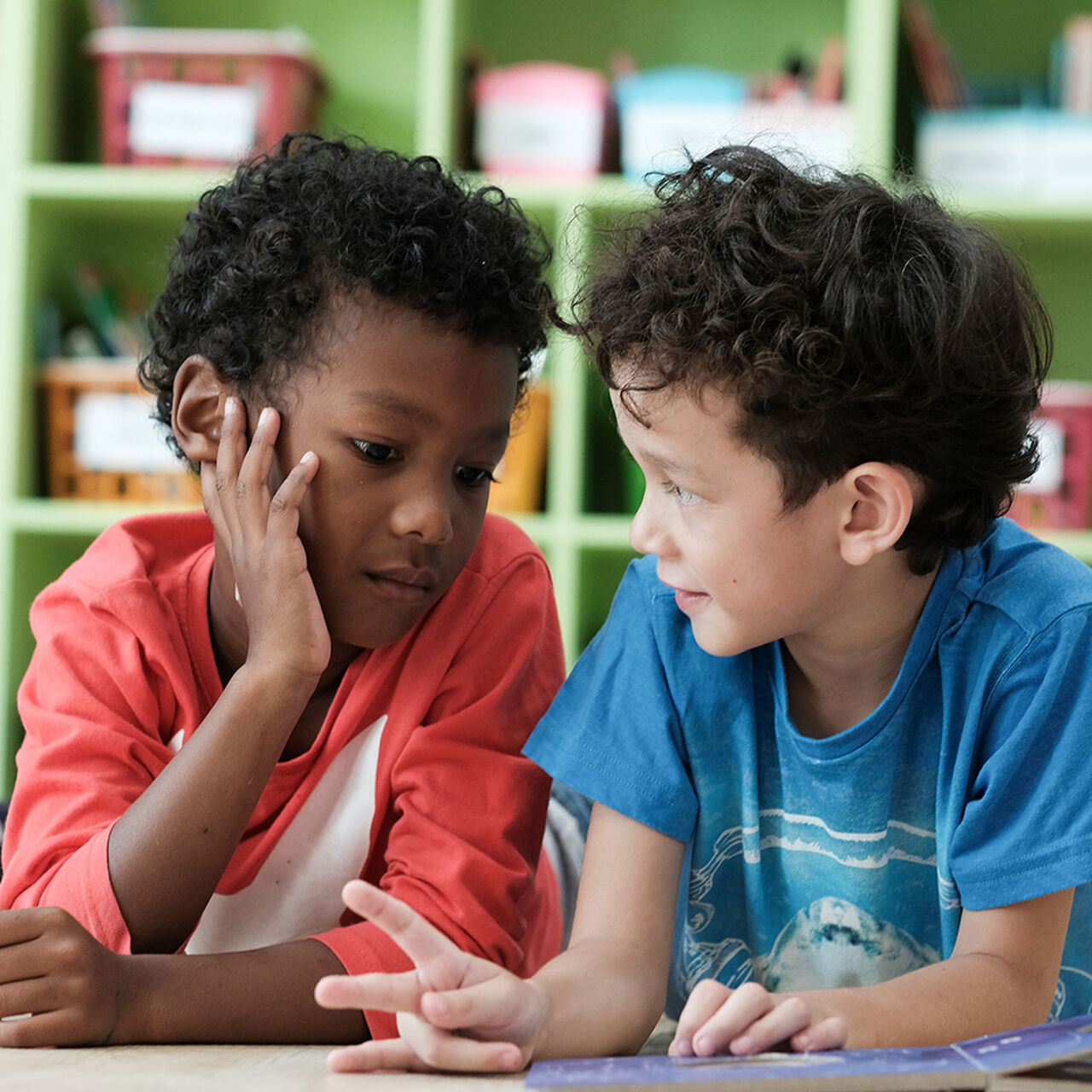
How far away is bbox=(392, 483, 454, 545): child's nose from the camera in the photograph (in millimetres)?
911

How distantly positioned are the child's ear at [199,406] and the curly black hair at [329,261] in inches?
0.5

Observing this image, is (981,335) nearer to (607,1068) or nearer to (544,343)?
(544,343)

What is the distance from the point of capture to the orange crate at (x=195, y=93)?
2.02m

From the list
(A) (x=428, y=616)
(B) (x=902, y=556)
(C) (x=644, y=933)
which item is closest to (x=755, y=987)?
(C) (x=644, y=933)

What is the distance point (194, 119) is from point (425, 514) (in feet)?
4.51

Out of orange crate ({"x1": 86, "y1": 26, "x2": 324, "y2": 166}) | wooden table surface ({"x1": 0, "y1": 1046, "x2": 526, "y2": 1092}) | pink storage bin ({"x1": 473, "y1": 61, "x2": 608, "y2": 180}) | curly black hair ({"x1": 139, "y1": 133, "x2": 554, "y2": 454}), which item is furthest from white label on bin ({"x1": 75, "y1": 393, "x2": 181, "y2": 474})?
wooden table surface ({"x1": 0, "y1": 1046, "x2": 526, "y2": 1092})

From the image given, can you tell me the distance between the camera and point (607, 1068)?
591 millimetres

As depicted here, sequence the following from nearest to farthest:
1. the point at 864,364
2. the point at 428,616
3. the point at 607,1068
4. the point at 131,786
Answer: the point at 607,1068, the point at 864,364, the point at 131,786, the point at 428,616

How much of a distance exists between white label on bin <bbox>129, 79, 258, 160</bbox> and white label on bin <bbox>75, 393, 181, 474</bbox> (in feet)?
1.32

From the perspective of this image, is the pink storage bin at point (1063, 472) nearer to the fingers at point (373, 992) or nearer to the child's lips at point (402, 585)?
the child's lips at point (402, 585)

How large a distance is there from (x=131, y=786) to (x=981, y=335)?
0.64 metres

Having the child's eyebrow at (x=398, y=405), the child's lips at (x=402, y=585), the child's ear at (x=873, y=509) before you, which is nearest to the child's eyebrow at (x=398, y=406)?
the child's eyebrow at (x=398, y=405)

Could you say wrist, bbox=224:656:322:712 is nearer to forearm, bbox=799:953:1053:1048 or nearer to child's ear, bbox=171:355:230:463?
child's ear, bbox=171:355:230:463

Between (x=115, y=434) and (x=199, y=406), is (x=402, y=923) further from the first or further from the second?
(x=115, y=434)
